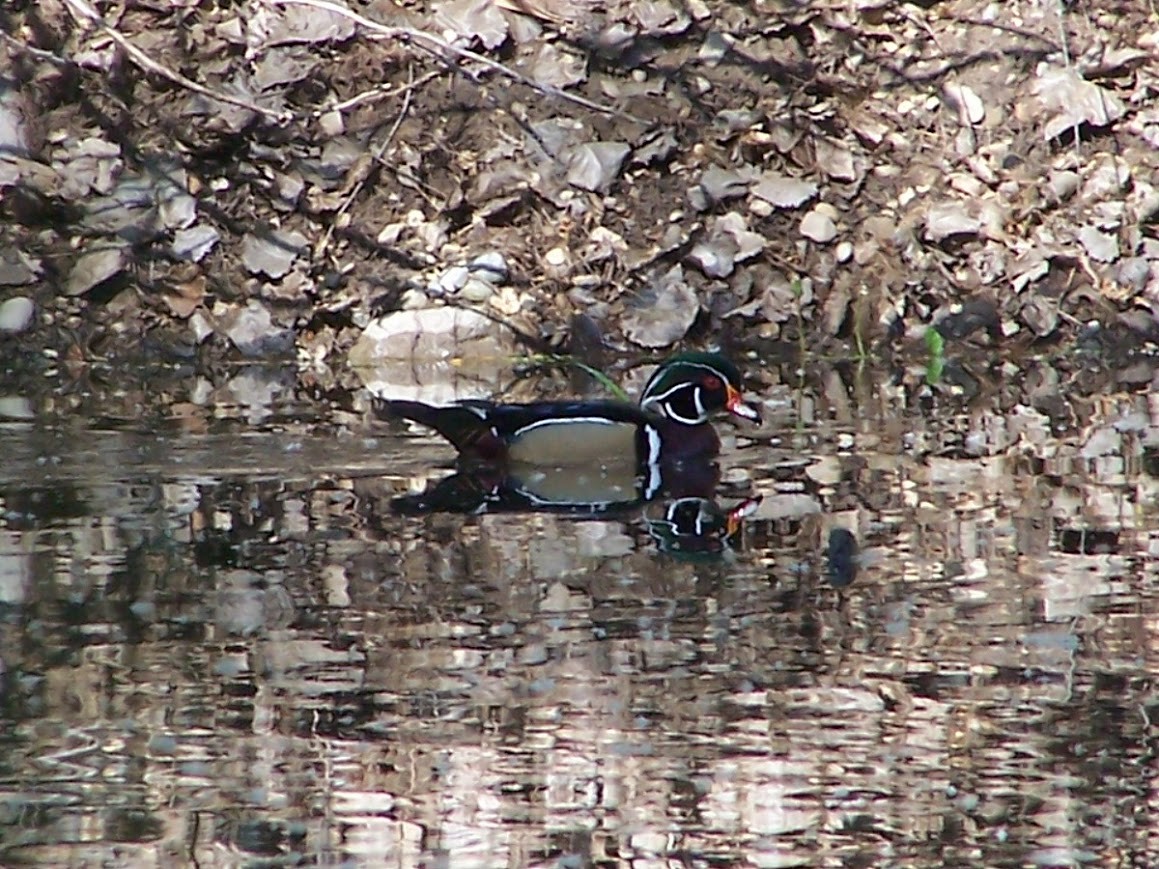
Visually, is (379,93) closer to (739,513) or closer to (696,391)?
(696,391)

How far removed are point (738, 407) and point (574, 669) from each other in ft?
12.7

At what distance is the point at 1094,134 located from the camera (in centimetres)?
1296

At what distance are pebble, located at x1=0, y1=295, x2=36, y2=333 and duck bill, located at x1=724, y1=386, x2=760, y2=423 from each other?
456 cm

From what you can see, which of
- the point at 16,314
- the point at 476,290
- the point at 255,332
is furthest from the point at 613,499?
the point at 16,314

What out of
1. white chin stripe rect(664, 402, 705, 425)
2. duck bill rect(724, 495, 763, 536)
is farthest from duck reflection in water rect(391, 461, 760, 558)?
white chin stripe rect(664, 402, 705, 425)

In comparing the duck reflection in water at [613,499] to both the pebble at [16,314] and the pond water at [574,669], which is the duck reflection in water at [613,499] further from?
the pebble at [16,314]

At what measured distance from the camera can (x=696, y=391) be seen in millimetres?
9344

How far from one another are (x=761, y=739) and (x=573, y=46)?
28.4ft

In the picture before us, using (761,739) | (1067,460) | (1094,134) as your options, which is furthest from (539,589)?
(1094,134)

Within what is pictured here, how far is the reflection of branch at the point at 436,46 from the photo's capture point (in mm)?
10117

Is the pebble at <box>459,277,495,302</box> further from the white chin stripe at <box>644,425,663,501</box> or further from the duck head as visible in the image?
the white chin stripe at <box>644,425,663,501</box>

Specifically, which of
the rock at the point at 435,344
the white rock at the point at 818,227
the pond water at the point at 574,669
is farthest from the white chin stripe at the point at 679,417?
the white rock at the point at 818,227

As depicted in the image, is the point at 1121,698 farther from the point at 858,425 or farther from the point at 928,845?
the point at 858,425

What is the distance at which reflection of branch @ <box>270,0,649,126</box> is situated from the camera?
10117mm
